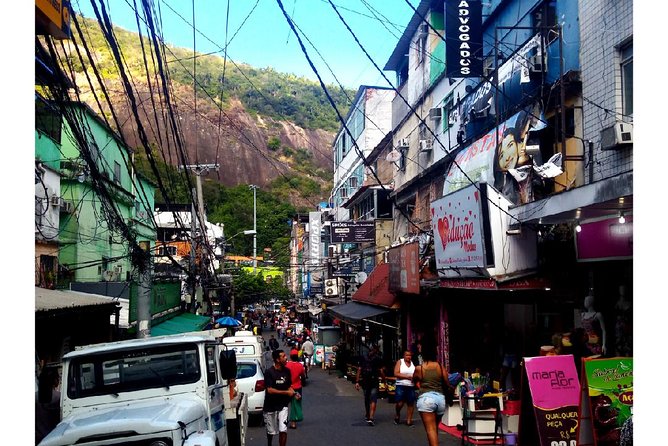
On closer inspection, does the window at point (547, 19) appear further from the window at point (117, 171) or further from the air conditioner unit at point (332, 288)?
the air conditioner unit at point (332, 288)

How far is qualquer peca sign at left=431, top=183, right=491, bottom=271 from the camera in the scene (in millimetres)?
14500

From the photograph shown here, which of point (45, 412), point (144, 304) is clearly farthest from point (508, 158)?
point (45, 412)

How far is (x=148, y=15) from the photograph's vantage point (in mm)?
8375

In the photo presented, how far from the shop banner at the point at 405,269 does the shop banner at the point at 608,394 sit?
11.5 metres

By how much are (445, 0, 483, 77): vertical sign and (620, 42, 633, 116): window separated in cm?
572

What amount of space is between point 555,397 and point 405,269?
40.3 feet

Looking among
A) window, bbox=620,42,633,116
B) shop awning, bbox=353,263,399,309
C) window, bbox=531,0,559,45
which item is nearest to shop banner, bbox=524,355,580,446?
window, bbox=620,42,633,116

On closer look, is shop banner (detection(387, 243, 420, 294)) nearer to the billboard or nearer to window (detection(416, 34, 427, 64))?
window (detection(416, 34, 427, 64))

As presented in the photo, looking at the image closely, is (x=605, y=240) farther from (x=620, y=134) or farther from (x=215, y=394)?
(x=215, y=394)

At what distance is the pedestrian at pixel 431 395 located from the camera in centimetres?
1099

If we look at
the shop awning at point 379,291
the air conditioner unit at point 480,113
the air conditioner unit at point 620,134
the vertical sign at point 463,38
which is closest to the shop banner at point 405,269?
the shop awning at point 379,291

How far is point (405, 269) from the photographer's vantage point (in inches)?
864

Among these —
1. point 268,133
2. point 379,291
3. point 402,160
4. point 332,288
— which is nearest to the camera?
point 379,291
